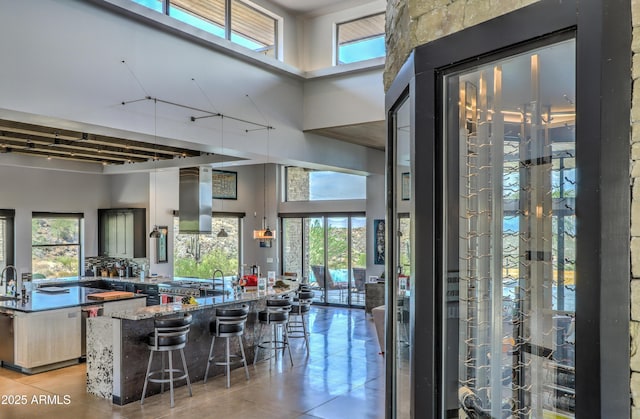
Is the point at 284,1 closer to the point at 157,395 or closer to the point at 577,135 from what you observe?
the point at 157,395

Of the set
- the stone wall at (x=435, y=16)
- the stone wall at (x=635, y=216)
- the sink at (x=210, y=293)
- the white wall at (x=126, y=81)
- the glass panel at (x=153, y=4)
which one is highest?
the glass panel at (x=153, y=4)

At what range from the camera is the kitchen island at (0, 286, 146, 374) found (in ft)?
22.1

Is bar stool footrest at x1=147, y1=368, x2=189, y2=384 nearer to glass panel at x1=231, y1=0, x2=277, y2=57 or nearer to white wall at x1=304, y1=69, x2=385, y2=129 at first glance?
white wall at x1=304, y1=69, x2=385, y2=129

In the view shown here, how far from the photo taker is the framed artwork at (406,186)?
6.54 ft

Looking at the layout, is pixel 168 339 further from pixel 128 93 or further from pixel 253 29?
pixel 253 29

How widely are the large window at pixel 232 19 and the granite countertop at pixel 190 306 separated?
12.7 feet

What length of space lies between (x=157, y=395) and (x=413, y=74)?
17.4 feet

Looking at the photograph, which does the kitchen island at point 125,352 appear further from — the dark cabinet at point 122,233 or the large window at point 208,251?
the large window at point 208,251

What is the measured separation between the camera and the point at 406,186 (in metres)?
2.11

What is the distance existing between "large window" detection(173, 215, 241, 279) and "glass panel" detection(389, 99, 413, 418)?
999 cm

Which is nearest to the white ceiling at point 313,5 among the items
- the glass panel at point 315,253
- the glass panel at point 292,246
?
the glass panel at point 315,253

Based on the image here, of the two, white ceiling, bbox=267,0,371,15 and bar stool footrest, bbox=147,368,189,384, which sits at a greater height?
white ceiling, bbox=267,0,371,15

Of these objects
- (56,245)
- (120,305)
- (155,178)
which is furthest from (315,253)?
(120,305)

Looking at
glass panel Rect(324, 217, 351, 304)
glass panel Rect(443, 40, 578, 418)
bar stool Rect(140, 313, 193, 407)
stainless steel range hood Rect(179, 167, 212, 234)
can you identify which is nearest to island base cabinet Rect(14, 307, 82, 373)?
bar stool Rect(140, 313, 193, 407)
